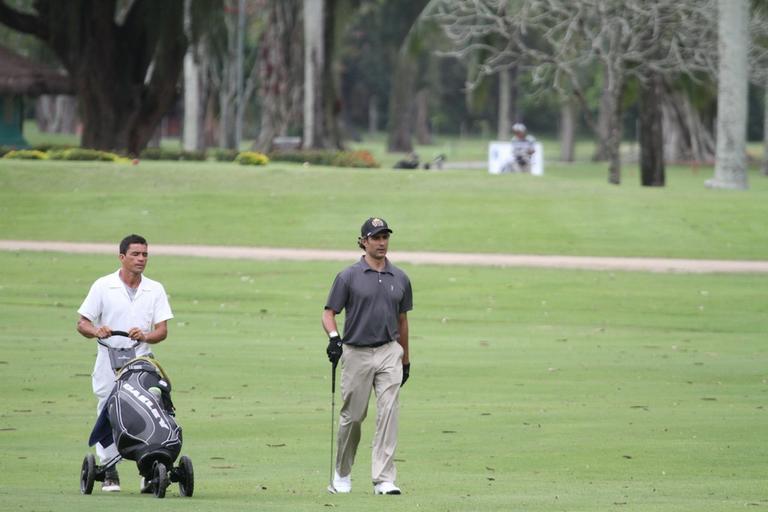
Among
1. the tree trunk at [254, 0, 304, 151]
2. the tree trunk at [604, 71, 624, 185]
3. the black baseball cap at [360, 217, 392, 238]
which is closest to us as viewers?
the black baseball cap at [360, 217, 392, 238]

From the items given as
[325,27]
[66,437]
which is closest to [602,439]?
[66,437]

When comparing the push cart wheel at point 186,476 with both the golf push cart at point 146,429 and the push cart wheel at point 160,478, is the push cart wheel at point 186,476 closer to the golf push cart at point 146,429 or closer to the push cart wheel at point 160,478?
the golf push cart at point 146,429

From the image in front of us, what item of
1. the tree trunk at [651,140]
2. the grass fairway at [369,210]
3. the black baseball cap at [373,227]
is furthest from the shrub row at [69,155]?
the black baseball cap at [373,227]

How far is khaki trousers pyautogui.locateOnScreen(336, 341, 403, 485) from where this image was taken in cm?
1156

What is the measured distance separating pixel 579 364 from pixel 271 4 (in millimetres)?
44129

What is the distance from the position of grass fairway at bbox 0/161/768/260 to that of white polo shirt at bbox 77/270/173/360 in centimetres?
2343

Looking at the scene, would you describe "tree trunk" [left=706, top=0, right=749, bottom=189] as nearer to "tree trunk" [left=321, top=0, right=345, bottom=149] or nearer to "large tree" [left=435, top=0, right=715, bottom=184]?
"large tree" [left=435, top=0, right=715, bottom=184]

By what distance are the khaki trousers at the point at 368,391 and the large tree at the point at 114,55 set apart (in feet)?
131

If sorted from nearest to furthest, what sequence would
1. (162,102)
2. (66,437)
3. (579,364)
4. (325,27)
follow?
(66,437)
(579,364)
(162,102)
(325,27)

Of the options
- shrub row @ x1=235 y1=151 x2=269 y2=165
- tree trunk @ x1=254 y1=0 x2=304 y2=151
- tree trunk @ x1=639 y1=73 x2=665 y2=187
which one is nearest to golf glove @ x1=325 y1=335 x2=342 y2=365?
shrub row @ x1=235 y1=151 x2=269 y2=165

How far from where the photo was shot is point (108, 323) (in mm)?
11266

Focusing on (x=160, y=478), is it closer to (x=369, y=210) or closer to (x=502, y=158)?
(x=369, y=210)

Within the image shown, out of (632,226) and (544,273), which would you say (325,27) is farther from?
(544,273)

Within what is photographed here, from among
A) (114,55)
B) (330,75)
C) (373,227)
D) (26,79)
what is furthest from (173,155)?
(373,227)
